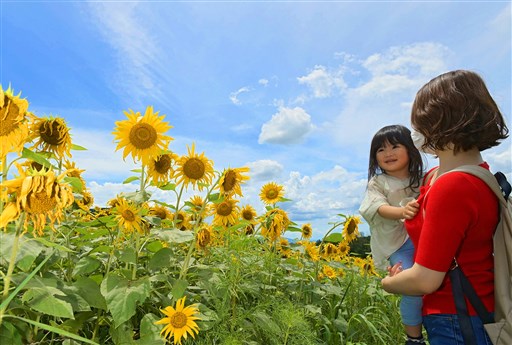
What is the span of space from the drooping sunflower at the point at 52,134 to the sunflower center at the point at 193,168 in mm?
804

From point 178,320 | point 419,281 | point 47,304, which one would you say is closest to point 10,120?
point 47,304

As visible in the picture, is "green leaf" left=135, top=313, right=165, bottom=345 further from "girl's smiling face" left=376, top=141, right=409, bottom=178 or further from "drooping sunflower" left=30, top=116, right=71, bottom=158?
"girl's smiling face" left=376, top=141, right=409, bottom=178

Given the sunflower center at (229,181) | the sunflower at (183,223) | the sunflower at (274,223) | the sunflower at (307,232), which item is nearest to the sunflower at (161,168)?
the sunflower center at (229,181)

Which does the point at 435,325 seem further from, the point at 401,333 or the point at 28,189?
the point at 401,333

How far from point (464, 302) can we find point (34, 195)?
189 cm

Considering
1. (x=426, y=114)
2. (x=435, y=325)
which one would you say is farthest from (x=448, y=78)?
(x=435, y=325)

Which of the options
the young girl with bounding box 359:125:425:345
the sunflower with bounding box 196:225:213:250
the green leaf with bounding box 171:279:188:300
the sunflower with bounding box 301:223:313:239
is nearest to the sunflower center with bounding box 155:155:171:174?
the sunflower with bounding box 196:225:213:250

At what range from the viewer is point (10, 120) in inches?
82.8

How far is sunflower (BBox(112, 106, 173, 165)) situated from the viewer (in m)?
2.94

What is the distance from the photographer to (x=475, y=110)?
212 centimetres

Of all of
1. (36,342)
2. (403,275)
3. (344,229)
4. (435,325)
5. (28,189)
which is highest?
(344,229)

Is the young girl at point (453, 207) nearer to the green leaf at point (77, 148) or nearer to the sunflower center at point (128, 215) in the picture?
the sunflower center at point (128, 215)

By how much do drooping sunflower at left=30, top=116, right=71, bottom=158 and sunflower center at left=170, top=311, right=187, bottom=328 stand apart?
4.01 feet

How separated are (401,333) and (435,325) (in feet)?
7.34
